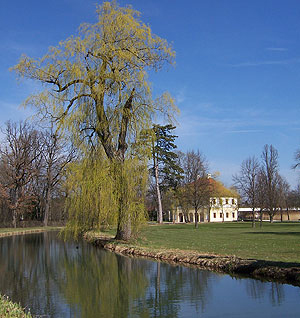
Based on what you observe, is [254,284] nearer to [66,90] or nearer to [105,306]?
[105,306]

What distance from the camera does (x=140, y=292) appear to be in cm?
1068

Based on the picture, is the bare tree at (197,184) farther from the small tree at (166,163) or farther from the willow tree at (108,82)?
the willow tree at (108,82)

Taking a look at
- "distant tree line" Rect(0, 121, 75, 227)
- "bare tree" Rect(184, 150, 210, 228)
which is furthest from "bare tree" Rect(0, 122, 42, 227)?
"bare tree" Rect(184, 150, 210, 228)

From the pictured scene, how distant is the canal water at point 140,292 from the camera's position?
336 inches

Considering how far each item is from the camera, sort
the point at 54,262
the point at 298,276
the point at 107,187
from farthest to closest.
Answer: the point at 107,187, the point at 54,262, the point at 298,276

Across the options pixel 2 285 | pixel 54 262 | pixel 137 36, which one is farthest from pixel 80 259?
pixel 137 36

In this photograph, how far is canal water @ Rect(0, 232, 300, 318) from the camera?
8547 mm

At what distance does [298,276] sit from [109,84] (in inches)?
537

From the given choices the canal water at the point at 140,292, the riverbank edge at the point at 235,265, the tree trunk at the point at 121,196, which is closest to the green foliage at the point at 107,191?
the tree trunk at the point at 121,196

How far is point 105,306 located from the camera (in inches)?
361

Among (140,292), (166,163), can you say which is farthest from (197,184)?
(140,292)

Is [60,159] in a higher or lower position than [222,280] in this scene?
higher

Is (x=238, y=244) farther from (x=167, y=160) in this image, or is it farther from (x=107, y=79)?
(x=167, y=160)

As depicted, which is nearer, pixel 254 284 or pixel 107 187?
pixel 254 284
